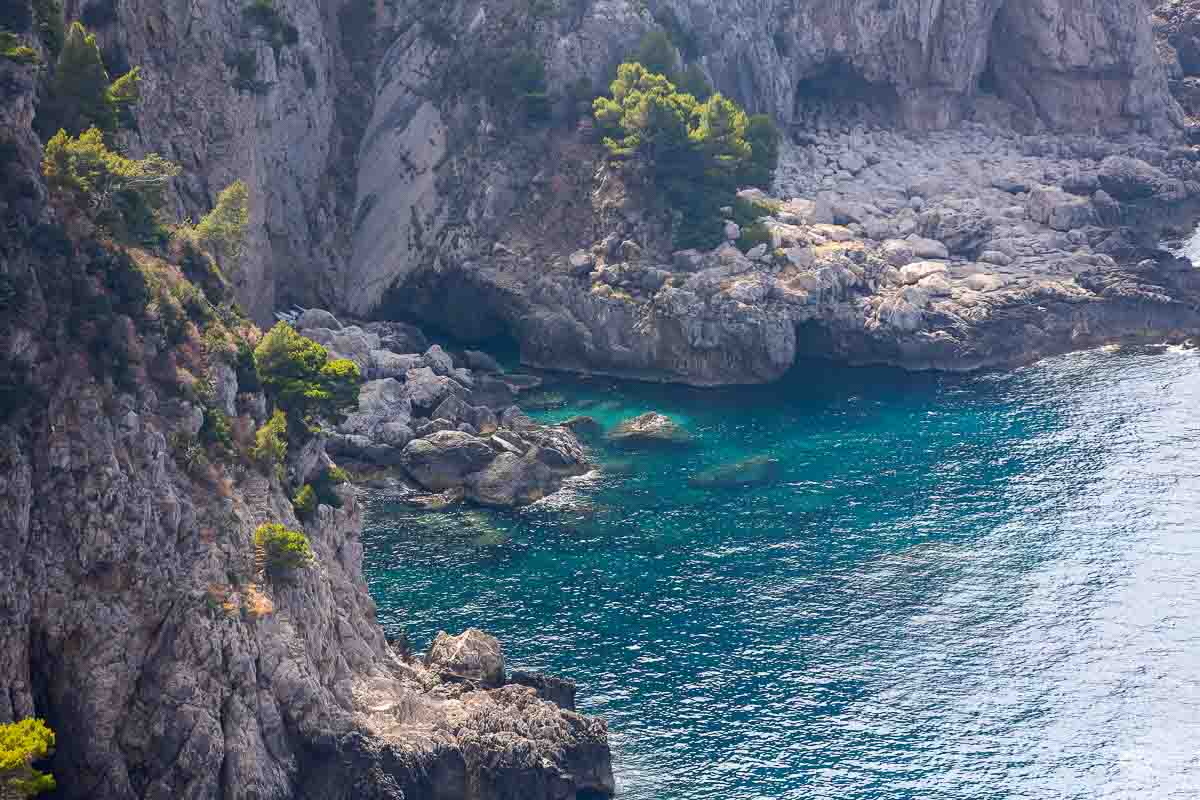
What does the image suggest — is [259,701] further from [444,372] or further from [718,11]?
[718,11]

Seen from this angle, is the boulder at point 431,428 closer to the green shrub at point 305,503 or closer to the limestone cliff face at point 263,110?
the limestone cliff face at point 263,110

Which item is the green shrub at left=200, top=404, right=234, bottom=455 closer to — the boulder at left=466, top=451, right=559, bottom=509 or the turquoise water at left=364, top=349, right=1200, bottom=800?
the turquoise water at left=364, top=349, right=1200, bottom=800

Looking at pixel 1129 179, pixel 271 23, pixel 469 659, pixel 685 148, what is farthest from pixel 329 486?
pixel 1129 179

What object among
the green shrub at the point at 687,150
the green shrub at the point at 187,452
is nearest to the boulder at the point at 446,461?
the green shrub at the point at 687,150

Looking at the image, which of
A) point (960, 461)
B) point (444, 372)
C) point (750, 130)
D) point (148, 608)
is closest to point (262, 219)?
point (444, 372)

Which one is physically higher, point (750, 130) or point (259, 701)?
point (750, 130)

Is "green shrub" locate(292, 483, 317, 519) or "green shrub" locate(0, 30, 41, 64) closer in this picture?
"green shrub" locate(0, 30, 41, 64)

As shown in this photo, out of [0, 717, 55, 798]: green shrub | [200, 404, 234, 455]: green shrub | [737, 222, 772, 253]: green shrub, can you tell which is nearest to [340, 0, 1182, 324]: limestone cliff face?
[737, 222, 772, 253]: green shrub
